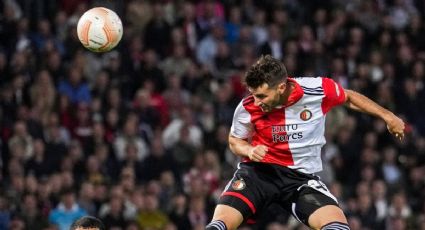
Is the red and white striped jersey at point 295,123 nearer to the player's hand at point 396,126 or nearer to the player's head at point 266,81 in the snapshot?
the player's head at point 266,81

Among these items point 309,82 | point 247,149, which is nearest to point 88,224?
point 247,149

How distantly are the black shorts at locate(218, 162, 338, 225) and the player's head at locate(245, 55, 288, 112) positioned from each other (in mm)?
686

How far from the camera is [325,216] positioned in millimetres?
8766

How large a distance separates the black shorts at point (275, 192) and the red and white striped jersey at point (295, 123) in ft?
0.31

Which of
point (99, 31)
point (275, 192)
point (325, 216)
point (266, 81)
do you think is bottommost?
point (325, 216)

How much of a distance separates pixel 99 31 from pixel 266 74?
217cm

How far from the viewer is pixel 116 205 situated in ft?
46.8

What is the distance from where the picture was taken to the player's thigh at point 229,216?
343 inches

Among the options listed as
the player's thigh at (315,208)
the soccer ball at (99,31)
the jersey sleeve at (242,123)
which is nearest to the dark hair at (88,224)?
the jersey sleeve at (242,123)

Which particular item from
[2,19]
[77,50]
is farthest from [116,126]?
A: [2,19]

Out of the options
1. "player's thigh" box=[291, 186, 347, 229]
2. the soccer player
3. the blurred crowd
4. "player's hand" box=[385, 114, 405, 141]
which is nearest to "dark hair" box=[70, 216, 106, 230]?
the soccer player

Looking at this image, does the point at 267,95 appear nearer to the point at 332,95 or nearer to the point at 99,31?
the point at 332,95

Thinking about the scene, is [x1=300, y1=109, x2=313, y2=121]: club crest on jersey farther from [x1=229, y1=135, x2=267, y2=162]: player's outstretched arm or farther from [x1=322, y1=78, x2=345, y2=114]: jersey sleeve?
[x1=229, y1=135, x2=267, y2=162]: player's outstretched arm

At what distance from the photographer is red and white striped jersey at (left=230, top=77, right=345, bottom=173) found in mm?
9016
